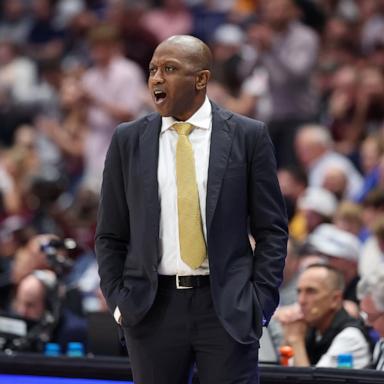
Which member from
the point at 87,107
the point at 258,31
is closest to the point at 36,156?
the point at 87,107

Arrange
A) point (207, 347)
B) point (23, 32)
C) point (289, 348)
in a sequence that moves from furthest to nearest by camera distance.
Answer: point (23, 32) → point (289, 348) → point (207, 347)

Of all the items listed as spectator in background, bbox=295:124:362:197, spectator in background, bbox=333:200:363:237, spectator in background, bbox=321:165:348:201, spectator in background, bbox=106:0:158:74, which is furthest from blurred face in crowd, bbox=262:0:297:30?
spectator in background, bbox=333:200:363:237

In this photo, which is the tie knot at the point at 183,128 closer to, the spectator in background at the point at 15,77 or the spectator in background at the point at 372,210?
the spectator in background at the point at 372,210

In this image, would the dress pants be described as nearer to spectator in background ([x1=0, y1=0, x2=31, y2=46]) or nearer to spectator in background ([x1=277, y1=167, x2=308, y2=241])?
spectator in background ([x1=277, y1=167, x2=308, y2=241])

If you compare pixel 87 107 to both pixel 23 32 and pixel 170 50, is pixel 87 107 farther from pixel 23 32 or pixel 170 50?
pixel 170 50

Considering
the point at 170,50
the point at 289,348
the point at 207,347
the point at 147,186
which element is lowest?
the point at 289,348

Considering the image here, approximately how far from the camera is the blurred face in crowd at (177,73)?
4008 mm

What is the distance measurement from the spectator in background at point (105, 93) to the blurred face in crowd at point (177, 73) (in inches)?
269

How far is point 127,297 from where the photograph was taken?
401 centimetres

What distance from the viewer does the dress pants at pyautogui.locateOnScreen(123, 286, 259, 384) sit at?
12.9ft

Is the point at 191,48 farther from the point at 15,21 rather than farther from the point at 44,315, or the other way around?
the point at 15,21

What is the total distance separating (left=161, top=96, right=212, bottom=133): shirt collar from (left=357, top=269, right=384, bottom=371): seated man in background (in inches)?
75.6

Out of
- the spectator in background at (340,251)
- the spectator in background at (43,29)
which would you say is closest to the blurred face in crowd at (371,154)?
the spectator in background at (340,251)

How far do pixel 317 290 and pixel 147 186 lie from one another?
235cm
